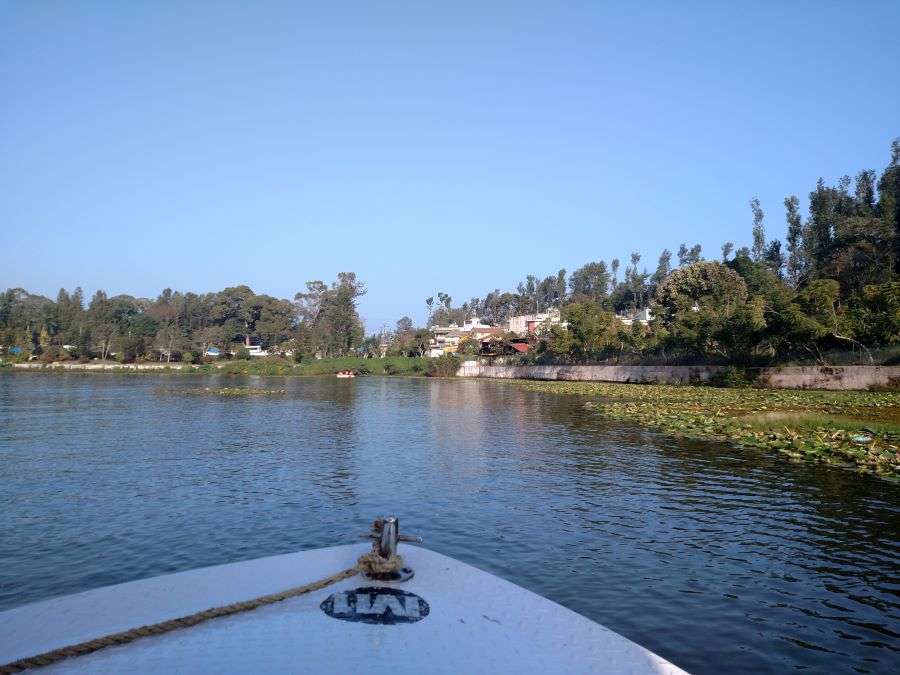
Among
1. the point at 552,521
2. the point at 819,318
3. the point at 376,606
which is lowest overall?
the point at 552,521

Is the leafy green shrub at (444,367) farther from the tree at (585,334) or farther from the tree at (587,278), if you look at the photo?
the tree at (587,278)

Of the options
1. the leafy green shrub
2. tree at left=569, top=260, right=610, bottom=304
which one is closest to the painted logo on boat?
the leafy green shrub

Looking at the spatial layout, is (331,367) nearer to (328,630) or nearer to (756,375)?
(756,375)

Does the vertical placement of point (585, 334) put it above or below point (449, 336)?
below

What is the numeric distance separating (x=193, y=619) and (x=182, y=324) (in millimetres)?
137803

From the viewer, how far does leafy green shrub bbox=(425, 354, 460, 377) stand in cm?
8675

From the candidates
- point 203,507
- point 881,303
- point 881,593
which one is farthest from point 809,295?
point 203,507

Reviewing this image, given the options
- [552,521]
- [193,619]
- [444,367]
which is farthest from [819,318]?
[444,367]

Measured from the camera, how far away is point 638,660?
4.92 metres

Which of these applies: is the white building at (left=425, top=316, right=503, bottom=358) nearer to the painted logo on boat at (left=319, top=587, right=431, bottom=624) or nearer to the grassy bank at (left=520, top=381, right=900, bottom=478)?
the grassy bank at (left=520, top=381, right=900, bottom=478)

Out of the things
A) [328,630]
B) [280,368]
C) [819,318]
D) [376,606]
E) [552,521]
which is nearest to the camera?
[328,630]

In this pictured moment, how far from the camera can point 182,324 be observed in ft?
431

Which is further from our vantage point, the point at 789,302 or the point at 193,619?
the point at 789,302

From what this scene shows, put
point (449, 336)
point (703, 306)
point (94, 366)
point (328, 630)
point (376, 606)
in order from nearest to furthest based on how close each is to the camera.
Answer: point (328, 630) < point (376, 606) < point (703, 306) < point (94, 366) < point (449, 336)
